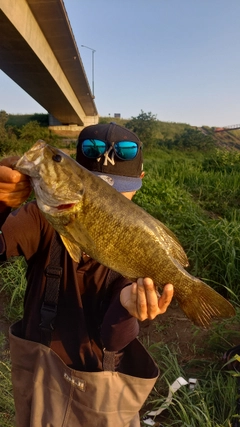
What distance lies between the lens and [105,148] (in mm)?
2215

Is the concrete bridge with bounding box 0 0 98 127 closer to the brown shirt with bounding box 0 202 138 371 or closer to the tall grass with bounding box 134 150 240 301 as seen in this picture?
the tall grass with bounding box 134 150 240 301

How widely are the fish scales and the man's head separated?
0.48 metres

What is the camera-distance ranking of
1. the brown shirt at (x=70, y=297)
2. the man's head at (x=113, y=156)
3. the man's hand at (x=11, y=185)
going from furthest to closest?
the man's head at (x=113, y=156) → the brown shirt at (x=70, y=297) → the man's hand at (x=11, y=185)

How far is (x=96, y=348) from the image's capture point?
6.27 feet

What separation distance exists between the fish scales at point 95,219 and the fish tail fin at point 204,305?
144mm

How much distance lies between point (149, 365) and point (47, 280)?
731mm

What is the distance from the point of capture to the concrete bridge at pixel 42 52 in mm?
9703

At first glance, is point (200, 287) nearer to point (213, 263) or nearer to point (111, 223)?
point (111, 223)

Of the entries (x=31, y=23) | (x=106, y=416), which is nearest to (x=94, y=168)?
(x=106, y=416)

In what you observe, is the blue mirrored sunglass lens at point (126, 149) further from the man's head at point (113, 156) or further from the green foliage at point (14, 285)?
the green foliage at point (14, 285)

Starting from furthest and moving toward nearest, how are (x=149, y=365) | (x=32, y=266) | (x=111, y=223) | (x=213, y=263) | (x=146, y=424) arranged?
(x=213, y=263) → (x=146, y=424) → (x=32, y=266) → (x=149, y=365) → (x=111, y=223)

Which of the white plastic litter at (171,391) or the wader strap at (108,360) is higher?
the wader strap at (108,360)

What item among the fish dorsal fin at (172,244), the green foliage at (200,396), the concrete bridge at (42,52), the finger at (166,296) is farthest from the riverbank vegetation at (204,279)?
the concrete bridge at (42,52)

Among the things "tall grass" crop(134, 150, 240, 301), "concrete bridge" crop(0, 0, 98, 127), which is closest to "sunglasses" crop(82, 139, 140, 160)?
"tall grass" crop(134, 150, 240, 301)
